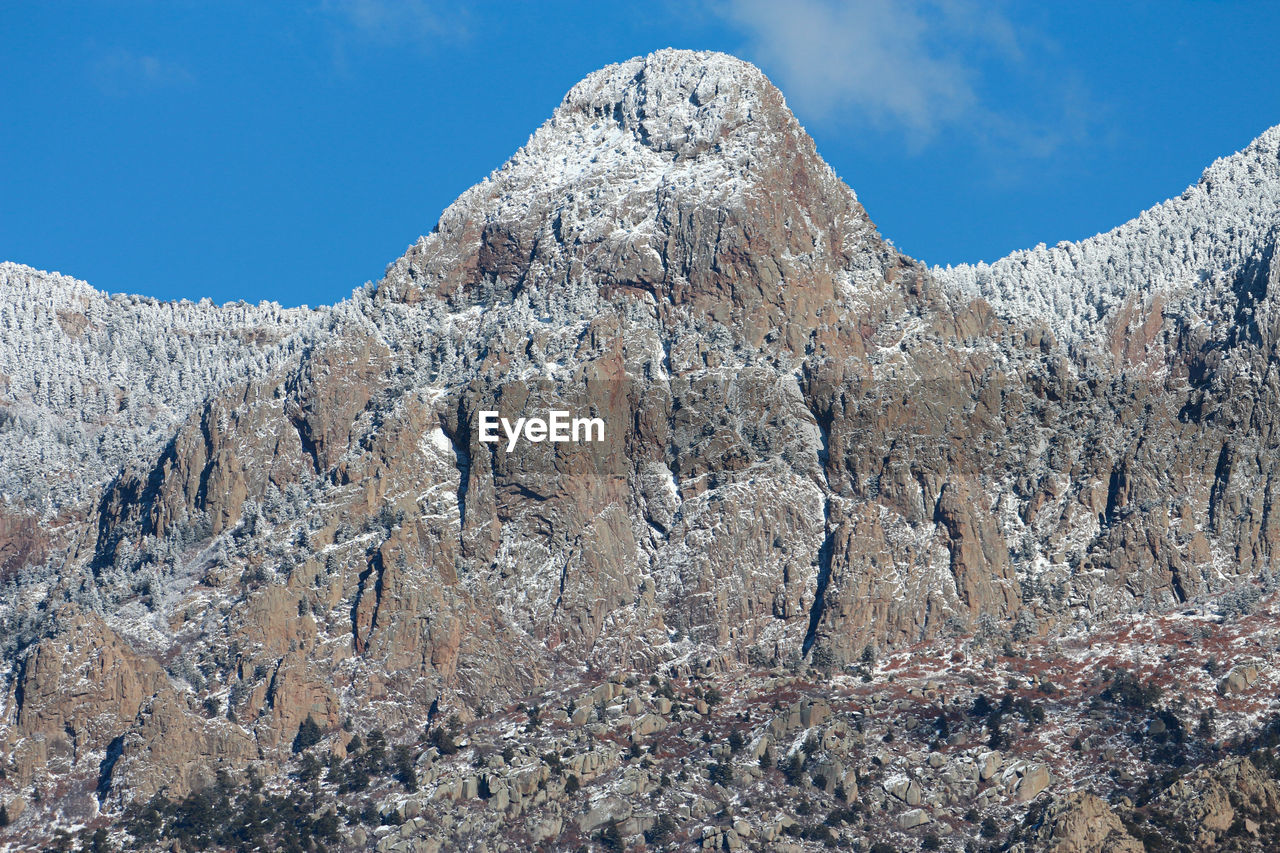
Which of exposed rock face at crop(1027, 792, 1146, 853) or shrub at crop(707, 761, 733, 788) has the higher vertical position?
shrub at crop(707, 761, 733, 788)

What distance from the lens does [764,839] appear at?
188000 millimetres

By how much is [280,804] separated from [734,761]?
38134mm

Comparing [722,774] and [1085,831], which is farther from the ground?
[722,774]

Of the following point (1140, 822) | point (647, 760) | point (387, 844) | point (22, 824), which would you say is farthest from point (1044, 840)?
point (22, 824)

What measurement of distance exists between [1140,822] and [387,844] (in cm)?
5925

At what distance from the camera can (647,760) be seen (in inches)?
7844

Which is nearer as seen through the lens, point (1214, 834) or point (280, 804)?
point (1214, 834)

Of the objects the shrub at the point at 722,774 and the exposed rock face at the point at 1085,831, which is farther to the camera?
the shrub at the point at 722,774

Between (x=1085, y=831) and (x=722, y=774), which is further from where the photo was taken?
(x=722, y=774)

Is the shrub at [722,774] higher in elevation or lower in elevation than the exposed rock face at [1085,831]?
higher

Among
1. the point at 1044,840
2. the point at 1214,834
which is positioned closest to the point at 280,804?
the point at 1044,840

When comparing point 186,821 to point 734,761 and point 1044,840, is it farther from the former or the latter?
point 1044,840

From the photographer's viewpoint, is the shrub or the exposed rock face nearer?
the exposed rock face

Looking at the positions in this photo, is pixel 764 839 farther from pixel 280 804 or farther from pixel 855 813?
pixel 280 804
